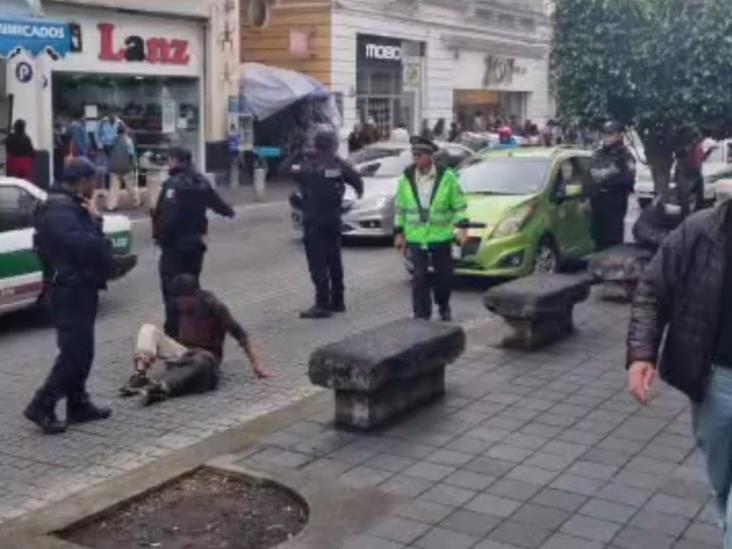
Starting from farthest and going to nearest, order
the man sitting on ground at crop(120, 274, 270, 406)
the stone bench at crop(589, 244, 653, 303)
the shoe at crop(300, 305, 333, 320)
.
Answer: the stone bench at crop(589, 244, 653, 303), the shoe at crop(300, 305, 333, 320), the man sitting on ground at crop(120, 274, 270, 406)

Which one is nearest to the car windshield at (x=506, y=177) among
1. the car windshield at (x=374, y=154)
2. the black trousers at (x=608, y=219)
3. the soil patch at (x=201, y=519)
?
the black trousers at (x=608, y=219)

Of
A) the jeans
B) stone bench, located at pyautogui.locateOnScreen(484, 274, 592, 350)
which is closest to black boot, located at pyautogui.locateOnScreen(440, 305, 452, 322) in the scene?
stone bench, located at pyautogui.locateOnScreen(484, 274, 592, 350)

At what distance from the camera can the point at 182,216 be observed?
346 inches

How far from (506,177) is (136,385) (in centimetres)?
638

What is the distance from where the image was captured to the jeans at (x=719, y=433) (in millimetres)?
4027

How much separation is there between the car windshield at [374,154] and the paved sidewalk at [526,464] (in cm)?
1001

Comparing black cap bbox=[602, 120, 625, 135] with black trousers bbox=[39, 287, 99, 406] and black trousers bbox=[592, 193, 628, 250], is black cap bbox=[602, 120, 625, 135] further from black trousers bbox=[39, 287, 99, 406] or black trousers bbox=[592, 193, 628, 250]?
black trousers bbox=[39, 287, 99, 406]

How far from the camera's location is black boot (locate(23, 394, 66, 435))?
6830 millimetres

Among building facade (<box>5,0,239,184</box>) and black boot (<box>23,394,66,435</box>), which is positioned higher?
building facade (<box>5,0,239,184</box>)

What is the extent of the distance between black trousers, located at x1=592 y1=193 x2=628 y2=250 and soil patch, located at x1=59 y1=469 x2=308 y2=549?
7987mm

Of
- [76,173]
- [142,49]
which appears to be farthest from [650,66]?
[142,49]

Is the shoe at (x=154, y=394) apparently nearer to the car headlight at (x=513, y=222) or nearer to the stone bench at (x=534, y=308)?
the stone bench at (x=534, y=308)

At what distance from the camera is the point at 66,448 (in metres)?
6.56

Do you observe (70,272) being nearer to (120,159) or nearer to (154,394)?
(154,394)
